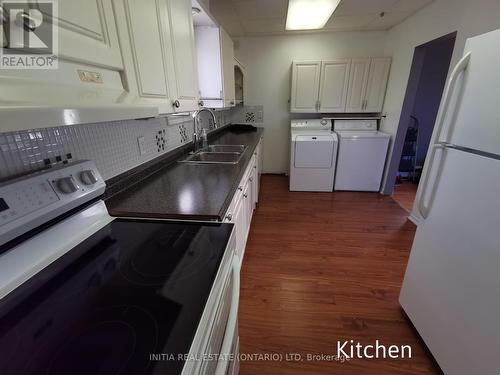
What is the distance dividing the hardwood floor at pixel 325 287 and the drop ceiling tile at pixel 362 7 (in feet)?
7.76

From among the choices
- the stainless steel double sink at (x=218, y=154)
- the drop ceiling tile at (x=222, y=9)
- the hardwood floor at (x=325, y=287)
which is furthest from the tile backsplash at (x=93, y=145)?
the drop ceiling tile at (x=222, y=9)

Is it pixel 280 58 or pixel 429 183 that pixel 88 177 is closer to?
pixel 429 183

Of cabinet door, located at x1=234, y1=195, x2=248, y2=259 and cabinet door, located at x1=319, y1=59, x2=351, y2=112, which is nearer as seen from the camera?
cabinet door, located at x1=234, y1=195, x2=248, y2=259

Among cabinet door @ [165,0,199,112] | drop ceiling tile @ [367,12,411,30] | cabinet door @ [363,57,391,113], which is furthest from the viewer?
cabinet door @ [363,57,391,113]

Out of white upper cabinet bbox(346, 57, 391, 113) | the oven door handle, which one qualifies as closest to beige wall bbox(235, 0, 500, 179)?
white upper cabinet bbox(346, 57, 391, 113)

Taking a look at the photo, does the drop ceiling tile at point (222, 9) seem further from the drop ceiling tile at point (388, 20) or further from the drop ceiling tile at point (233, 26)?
the drop ceiling tile at point (388, 20)

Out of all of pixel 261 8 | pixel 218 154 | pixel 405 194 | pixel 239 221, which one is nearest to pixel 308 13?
pixel 261 8

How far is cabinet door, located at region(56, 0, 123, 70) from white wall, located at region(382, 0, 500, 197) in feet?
8.79

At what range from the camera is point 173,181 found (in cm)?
135

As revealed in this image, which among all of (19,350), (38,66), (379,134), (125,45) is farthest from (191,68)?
(379,134)

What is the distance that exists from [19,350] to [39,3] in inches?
28.3

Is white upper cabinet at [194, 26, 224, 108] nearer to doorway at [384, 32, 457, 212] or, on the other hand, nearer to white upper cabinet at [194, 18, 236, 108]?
white upper cabinet at [194, 18, 236, 108]

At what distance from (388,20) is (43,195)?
13.4ft

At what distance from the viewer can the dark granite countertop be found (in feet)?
3.22
